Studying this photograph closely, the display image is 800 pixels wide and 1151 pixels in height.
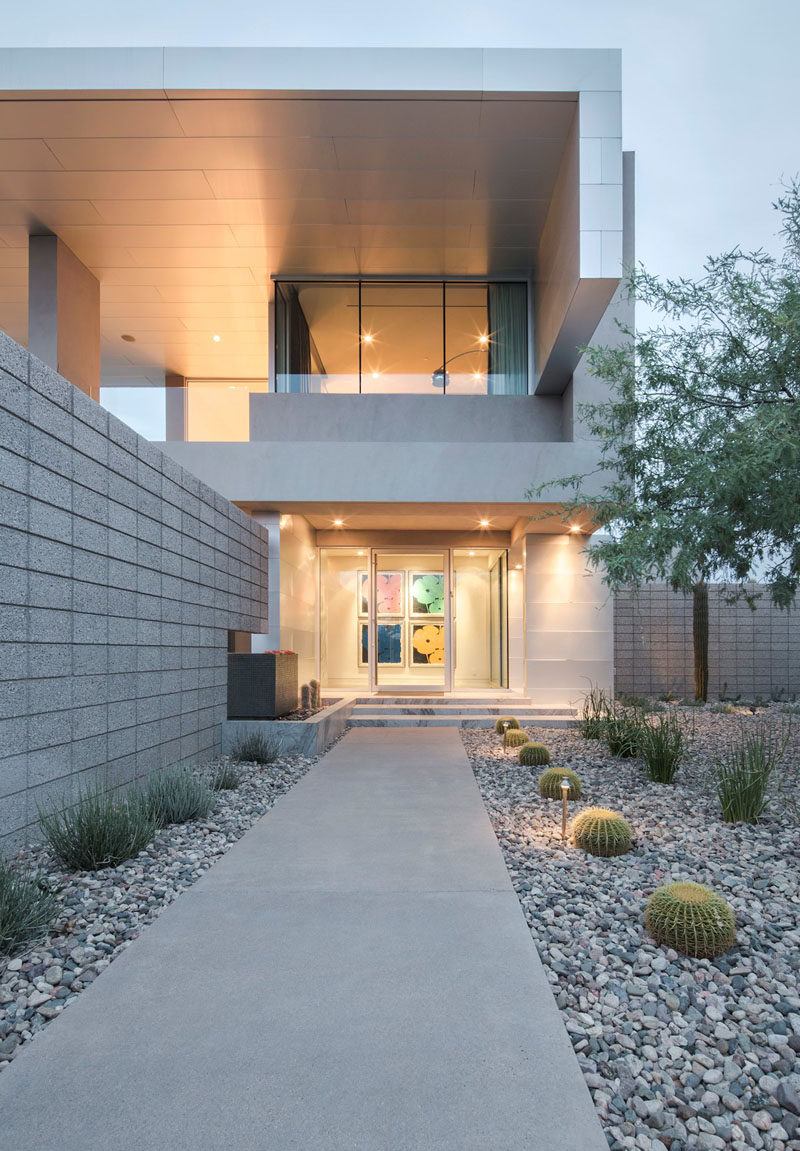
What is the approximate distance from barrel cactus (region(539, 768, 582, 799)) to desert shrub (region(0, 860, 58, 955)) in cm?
343

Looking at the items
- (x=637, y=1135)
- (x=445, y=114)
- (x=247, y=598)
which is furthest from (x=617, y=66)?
(x=637, y=1135)

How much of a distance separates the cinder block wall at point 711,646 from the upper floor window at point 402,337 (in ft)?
17.2

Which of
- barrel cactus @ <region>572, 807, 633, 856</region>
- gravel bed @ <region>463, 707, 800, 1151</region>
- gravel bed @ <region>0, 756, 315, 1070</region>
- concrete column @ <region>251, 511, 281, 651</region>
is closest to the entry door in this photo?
concrete column @ <region>251, 511, 281, 651</region>

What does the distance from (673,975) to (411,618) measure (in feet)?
32.8

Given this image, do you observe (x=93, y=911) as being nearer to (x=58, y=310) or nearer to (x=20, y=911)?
(x=20, y=911)

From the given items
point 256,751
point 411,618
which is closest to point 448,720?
point 411,618

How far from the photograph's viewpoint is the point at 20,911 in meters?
2.84

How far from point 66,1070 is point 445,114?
321 inches

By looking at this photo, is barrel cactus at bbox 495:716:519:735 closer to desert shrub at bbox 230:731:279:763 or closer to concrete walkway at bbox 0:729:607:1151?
desert shrub at bbox 230:731:279:763

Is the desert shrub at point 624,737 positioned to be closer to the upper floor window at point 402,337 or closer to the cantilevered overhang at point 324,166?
the cantilevered overhang at point 324,166

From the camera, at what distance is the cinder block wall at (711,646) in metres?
13.5

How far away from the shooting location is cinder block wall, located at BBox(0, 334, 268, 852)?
3855 mm

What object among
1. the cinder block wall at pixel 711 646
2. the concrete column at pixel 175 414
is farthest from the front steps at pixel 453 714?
the concrete column at pixel 175 414

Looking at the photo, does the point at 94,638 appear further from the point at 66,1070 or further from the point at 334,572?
the point at 334,572
